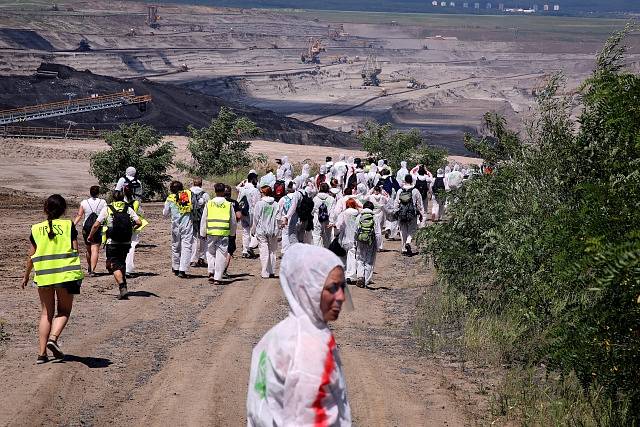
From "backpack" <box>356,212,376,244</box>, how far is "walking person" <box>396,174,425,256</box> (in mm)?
3884

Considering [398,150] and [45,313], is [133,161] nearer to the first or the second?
[398,150]

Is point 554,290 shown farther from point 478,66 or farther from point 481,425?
point 478,66

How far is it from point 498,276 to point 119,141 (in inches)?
783

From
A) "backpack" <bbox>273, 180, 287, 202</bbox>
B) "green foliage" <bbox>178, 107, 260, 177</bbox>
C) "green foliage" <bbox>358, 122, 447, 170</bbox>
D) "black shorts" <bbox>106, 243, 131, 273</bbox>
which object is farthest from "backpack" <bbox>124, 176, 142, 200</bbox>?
"green foliage" <bbox>178, 107, 260, 177</bbox>

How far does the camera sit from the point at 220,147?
3941cm

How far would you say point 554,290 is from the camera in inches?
436

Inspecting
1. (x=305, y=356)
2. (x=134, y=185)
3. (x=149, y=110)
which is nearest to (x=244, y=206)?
(x=134, y=185)

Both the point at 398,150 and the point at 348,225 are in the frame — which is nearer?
the point at 348,225

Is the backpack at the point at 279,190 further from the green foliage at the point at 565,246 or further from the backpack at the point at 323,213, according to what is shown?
the green foliage at the point at 565,246

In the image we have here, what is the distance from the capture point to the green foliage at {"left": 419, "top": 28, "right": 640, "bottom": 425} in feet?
29.1

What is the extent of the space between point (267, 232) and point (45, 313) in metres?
7.51

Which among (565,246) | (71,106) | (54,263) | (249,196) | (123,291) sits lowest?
(123,291)

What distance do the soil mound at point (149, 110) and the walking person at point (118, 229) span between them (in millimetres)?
44859

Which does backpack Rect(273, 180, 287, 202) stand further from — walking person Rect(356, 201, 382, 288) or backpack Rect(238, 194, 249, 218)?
walking person Rect(356, 201, 382, 288)
